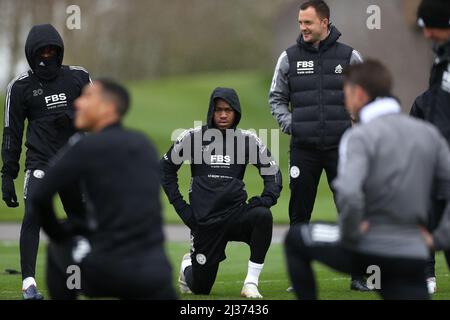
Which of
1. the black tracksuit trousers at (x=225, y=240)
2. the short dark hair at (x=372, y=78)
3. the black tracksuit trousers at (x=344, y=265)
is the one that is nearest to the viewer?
the black tracksuit trousers at (x=344, y=265)

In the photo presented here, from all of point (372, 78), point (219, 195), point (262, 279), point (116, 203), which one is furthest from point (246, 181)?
point (116, 203)

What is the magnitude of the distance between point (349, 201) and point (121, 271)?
53.6 inches

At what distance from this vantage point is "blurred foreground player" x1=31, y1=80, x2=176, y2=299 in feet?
20.2

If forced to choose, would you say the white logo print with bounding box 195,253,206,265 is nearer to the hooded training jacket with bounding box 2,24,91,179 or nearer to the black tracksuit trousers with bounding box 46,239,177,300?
the hooded training jacket with bounding box 2,24,91,179

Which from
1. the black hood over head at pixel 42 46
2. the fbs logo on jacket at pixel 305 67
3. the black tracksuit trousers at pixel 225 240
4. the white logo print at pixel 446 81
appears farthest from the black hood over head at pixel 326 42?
the black hood over head at pixel 42 46

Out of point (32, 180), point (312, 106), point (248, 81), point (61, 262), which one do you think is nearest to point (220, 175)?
point (312, 106)

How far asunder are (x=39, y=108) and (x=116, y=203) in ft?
12.2

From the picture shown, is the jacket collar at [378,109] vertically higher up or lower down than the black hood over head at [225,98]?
higher up

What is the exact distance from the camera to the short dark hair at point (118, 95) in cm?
637

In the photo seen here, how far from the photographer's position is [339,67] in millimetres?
9789

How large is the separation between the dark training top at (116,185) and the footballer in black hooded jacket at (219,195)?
3.51 metres

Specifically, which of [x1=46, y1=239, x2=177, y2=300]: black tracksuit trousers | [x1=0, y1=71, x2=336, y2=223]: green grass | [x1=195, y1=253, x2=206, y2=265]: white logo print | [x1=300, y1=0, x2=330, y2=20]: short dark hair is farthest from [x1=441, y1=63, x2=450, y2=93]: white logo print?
[x1=0, y1=71, x2=336, y2=223]: green grass

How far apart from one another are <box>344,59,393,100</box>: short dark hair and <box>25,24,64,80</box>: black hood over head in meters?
3.92

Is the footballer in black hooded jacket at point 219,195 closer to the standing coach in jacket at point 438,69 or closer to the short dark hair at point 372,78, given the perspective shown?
the standing coach in jacket at point 438,69
